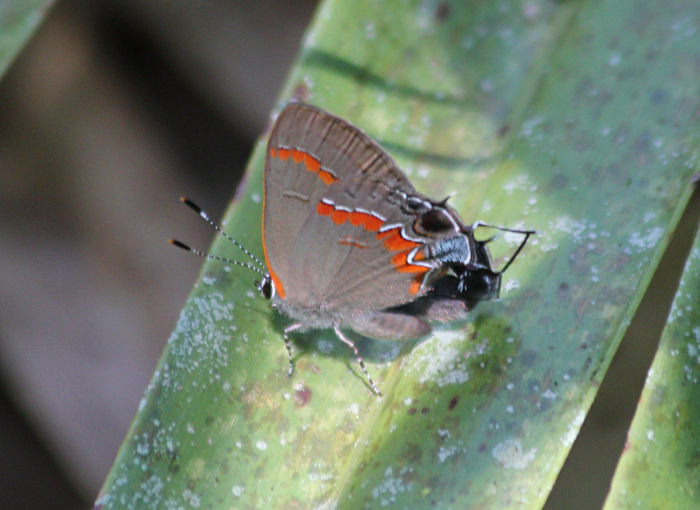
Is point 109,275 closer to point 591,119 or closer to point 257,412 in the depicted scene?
point 257,412

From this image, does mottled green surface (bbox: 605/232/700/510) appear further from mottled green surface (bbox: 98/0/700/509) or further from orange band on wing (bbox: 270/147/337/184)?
orange band on wing (bbox: 270/147/337/184)

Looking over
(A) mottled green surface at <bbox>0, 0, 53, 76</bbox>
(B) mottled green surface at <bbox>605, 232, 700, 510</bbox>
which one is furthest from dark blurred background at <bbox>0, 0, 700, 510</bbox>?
(B) mottled green surface at <bbox>605, 232, 700, 510</bbox>

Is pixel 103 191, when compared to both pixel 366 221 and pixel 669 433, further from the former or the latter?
pixel 669 433

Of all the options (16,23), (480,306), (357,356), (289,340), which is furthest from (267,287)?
(16,23)

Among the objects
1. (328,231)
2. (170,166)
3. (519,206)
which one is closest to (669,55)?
(519,206)

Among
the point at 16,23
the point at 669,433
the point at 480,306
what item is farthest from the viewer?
the point at 16,23
